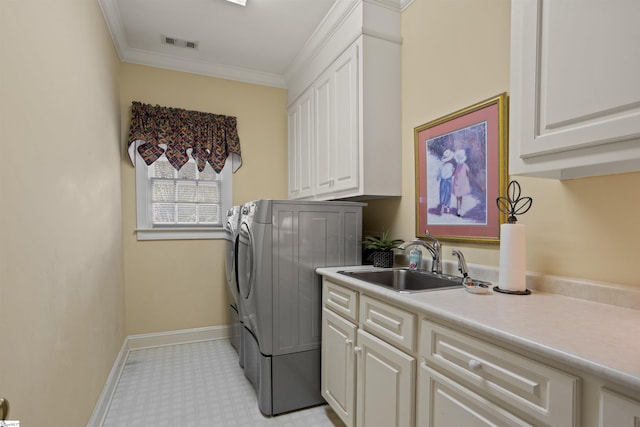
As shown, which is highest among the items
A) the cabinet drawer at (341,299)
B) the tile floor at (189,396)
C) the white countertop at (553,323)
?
the white countertop at (553,323)

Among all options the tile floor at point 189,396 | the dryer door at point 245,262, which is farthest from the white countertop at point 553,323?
the tile floor at point 189,396

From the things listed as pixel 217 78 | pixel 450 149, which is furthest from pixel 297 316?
pixel 217 78

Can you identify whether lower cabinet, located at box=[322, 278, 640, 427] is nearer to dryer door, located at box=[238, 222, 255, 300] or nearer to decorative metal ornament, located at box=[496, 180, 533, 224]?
dryer door, located at box=[238, 222, 255, 300]

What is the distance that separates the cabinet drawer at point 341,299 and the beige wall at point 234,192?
5.42 feet

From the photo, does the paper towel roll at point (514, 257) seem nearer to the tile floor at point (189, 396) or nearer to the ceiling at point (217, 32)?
the tile floor at point (189, 396)

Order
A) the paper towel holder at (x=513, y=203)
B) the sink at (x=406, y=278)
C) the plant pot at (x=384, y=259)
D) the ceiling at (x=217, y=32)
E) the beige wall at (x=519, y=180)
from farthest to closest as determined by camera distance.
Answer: the ceiling at (x=217, y=32)
the plant pot at (x=384, y=259)
the sink at (x=406, y=278)
the paper towel holder at (x=513, y=203)
the beige wall at (x=519, y=180)

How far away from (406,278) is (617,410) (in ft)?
4.31

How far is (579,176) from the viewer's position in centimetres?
127

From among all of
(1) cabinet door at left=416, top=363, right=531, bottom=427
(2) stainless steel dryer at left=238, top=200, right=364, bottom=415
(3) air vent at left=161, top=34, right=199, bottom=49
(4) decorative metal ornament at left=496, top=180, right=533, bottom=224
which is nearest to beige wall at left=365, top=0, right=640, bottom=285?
(4) decorative metal ornament at left=496, top=180, right=533, bottom=224

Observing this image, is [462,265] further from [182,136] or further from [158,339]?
[158,339]

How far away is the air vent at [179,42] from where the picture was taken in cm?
A: 275

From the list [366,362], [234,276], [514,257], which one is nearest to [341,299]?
[366,362]

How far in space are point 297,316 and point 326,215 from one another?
68 cm

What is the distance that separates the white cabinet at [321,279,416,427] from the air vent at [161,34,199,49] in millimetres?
2398
